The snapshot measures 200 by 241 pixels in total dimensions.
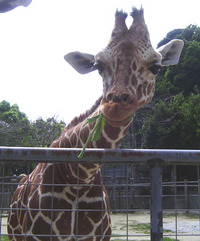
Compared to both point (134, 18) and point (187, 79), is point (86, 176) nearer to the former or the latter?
point (134, 18)

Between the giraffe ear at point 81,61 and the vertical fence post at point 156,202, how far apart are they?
216cm

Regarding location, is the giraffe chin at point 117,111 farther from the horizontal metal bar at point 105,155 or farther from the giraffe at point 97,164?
the horizontal metal bar at point 105,155

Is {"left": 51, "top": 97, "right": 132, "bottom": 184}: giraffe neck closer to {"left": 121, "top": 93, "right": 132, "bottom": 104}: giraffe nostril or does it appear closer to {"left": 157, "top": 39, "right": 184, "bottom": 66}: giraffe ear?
{"left": 121, "top": 93, "right": 132, "bottom": 104}: giraffe nostril

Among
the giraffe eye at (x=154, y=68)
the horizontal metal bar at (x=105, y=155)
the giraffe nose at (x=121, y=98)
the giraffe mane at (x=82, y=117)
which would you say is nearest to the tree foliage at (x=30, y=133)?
the giraffe mane at (x=82, y=117)

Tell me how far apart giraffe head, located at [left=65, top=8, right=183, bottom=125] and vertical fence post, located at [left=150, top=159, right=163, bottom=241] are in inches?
30.9

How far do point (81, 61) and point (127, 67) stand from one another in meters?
1.02

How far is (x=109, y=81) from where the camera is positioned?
2.66m

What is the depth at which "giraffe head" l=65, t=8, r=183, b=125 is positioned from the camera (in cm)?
232

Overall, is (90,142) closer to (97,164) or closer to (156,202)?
(97,164)

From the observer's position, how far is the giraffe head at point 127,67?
91.2 inches

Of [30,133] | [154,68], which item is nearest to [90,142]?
[154,68]

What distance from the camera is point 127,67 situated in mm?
2619

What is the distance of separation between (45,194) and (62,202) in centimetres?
17

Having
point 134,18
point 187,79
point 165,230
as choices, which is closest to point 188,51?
point 187,79
